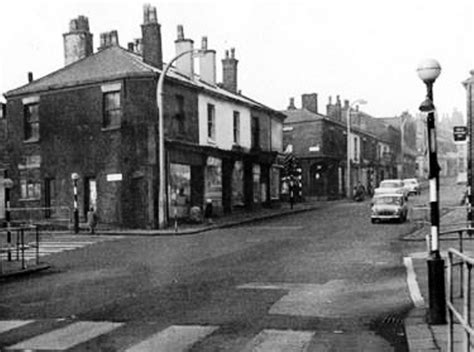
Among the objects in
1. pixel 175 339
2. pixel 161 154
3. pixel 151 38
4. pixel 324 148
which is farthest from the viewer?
pixel 324 148

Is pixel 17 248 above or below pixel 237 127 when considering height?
below

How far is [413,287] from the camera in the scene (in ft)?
39.0

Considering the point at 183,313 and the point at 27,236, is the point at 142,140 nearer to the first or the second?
the point at 27,236

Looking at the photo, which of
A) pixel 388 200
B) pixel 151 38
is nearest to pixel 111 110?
pixel 151 38

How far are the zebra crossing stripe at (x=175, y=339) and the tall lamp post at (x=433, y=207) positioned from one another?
2911 mm

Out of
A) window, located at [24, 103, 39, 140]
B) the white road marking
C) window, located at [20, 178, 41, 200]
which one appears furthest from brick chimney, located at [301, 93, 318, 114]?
the white road marking

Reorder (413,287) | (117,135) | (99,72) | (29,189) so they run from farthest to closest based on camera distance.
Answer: (29,189) → (99,72) → (117,135) → (413,287)

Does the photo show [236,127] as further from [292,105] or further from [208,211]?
[292,105]

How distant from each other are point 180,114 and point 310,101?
33.5 m

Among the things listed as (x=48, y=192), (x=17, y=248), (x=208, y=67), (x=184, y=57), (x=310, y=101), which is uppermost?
(x=310, y=101)

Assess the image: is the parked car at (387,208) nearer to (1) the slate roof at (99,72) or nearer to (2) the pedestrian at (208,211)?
(2) the pedestrian at (208,211)

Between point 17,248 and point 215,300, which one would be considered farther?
point 17,248

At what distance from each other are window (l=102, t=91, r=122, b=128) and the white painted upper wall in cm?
494

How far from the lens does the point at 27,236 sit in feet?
96.5
